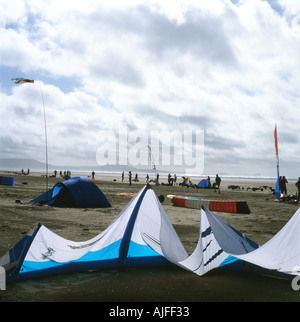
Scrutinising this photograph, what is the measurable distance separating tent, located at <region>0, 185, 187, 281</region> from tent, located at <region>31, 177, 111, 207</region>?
36.2 feet

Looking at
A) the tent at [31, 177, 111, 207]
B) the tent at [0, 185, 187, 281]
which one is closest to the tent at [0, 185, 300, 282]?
the tent at [0, 185, 187, 281]

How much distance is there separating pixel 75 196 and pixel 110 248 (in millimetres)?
11500

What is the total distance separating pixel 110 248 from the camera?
6.84 meters

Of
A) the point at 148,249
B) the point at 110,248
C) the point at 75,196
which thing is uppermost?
the point at 75,196

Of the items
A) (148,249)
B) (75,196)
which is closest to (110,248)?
(148,249)

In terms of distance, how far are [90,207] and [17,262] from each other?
40.0 feet

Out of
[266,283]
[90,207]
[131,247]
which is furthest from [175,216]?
[266,283]

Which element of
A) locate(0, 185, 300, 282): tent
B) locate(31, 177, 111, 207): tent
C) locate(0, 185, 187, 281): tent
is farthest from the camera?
locate(31, 177, 111, 207): tent

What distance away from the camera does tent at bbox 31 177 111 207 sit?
701 inches

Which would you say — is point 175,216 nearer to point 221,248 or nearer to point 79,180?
point 79,180

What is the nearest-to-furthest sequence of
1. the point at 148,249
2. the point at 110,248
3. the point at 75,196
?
the point at 110,248
the point at 148,249
the point at 75,196

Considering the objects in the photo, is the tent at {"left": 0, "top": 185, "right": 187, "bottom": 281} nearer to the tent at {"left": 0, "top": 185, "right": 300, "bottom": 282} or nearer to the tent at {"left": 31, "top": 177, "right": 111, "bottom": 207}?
the tent at {"left": 0, "top": 185, "right": 300, "bottom": 282}

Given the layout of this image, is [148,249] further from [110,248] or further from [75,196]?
[75,196]

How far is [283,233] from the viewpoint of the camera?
6.05 metres
